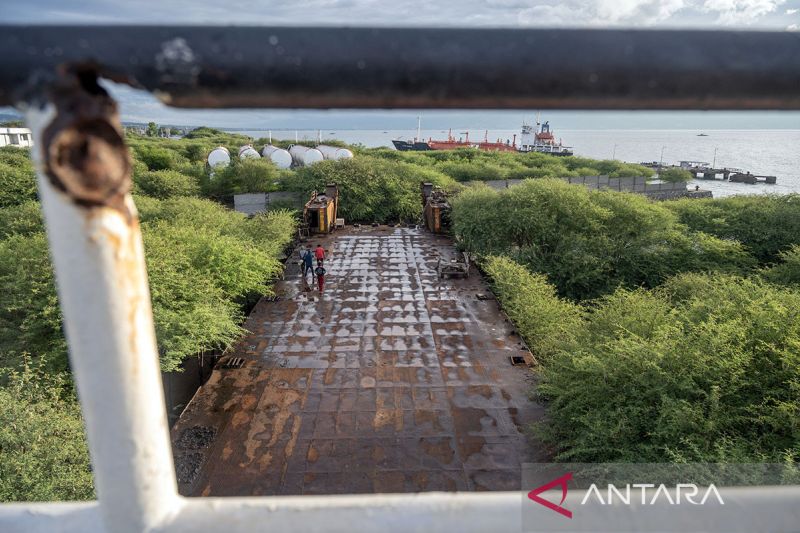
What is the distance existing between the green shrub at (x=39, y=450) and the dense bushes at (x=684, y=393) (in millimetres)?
5941

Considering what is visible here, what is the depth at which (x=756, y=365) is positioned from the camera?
682 centimetres

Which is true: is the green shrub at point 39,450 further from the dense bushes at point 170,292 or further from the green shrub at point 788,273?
the green shrub at point 788,273

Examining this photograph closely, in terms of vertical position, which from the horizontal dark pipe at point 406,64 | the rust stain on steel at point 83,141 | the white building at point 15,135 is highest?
the horizontal dark pipe at point 406,64

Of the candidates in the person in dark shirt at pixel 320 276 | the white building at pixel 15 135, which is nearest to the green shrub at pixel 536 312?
the person in dark shirt at pixel 320 276

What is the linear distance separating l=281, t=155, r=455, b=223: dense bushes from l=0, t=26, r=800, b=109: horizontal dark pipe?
24030 mm

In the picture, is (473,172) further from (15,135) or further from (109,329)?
(15,135)

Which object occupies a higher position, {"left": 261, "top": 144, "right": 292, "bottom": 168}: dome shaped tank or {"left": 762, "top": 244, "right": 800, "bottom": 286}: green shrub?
{"left": 261, "top": 144, "right": 292, "bottom": 168}: dome shaped tank

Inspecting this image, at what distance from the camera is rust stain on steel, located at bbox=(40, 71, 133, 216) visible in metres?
0.67

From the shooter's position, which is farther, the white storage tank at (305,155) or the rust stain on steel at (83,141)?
the white storage tank at (305,155)

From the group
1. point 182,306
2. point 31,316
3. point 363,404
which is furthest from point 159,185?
point 363,404

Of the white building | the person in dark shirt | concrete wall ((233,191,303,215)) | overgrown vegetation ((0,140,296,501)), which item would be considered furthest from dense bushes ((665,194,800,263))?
the white building

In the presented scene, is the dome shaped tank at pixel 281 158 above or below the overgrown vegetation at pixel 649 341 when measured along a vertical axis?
above

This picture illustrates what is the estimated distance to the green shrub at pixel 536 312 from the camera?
987 centimetres

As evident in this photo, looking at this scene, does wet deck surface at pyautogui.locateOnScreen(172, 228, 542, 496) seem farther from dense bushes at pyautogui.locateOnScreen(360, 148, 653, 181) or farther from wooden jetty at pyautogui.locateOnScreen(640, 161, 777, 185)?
wooden jetty at pyautogui.locateOnScreen(640, 161, 777, 185)
